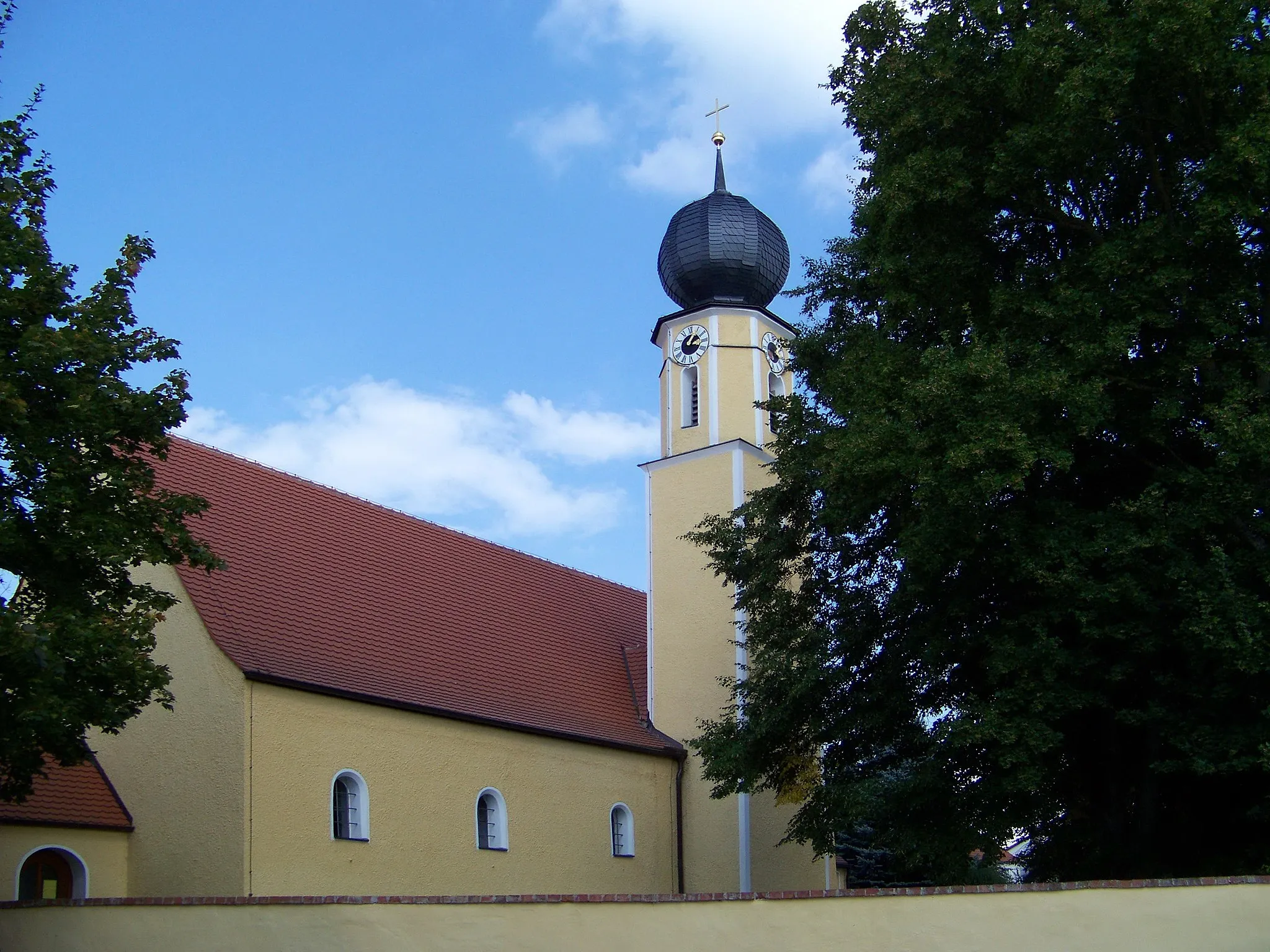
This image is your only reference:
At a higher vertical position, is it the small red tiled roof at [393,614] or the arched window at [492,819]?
the small red tiled roof at [393,614]

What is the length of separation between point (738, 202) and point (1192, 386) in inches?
544

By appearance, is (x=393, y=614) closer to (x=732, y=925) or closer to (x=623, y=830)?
(x=623, y=830)

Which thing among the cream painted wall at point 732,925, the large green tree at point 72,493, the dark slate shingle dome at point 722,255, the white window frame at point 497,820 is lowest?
the cream painted wall at point 732,925

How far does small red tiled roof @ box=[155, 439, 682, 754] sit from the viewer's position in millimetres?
18344

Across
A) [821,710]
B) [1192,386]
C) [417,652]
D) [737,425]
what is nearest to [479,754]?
[417,652]

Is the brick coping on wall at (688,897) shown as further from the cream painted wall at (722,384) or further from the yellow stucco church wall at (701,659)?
the cream painted wall at (722,384)

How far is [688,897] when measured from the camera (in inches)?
420

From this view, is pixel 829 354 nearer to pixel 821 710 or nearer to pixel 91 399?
pixel 821 710

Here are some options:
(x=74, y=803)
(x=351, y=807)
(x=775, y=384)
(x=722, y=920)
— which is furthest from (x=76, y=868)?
(x=775, y=384)

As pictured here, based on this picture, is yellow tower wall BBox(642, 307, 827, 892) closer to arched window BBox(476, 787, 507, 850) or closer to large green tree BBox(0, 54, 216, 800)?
arched window BBox(476, 787, 507, 850)

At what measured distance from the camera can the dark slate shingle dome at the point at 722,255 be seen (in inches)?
1011

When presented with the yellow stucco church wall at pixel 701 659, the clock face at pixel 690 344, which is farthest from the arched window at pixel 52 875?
the clock face at pixel 690 344

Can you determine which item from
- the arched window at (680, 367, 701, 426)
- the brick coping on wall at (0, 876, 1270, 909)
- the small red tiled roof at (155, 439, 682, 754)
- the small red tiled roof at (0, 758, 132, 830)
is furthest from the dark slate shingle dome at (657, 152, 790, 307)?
the brick coping on wall at (0, 876, 1270, 909)

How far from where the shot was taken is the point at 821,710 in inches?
632
